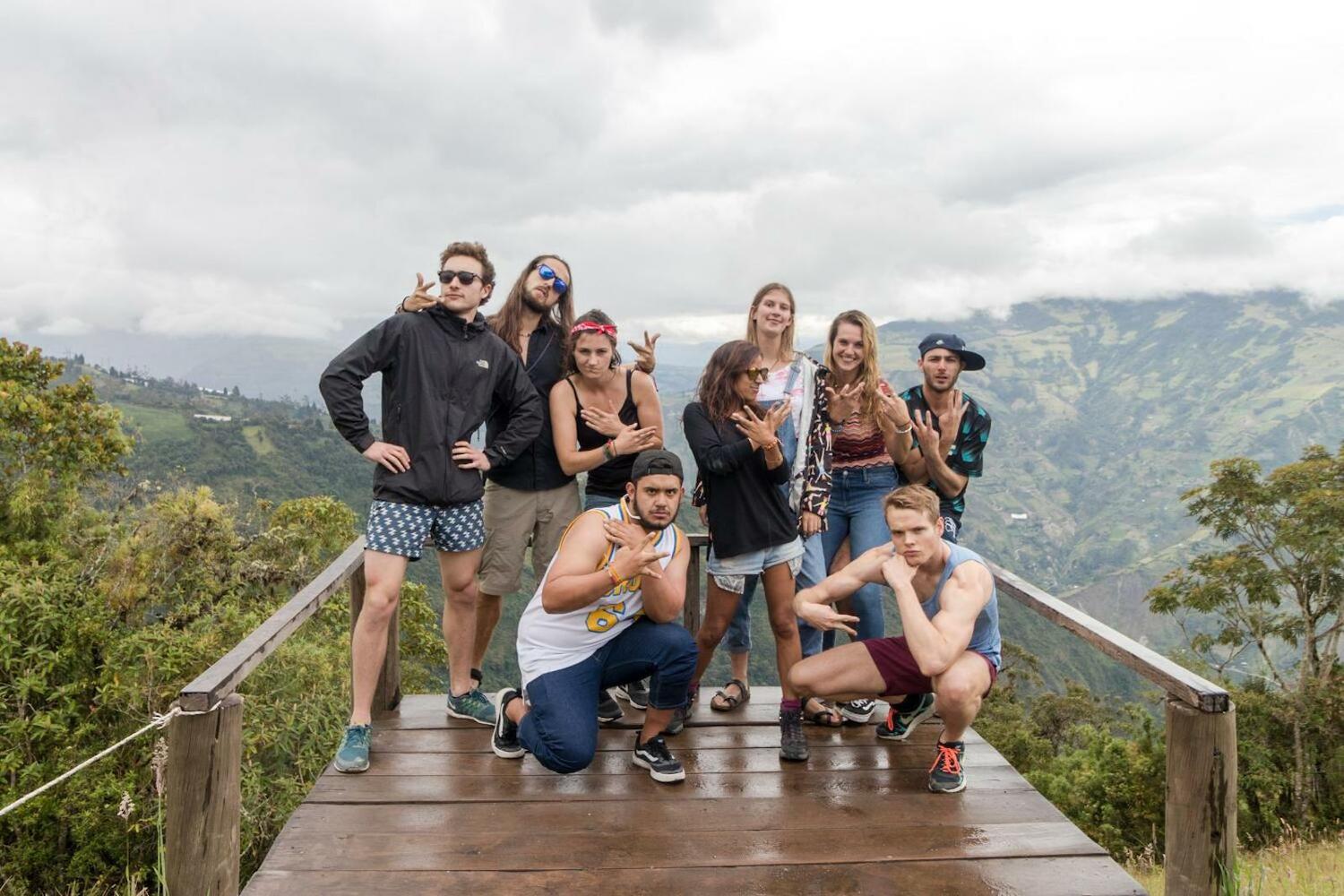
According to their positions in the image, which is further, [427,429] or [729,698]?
[729,698]

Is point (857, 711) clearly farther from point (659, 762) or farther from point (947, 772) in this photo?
point (659, 762)

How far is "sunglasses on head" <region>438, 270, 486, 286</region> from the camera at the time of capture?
3994mm

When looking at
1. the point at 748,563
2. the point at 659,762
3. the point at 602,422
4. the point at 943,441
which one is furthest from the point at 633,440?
the point at 943,441

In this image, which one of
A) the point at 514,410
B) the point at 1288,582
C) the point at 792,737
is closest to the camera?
the point at 792,737

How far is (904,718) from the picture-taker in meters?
4.41

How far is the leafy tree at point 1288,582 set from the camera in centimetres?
2169

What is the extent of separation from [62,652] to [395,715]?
437 inches

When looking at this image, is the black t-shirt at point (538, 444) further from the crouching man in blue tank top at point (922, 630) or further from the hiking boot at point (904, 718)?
the hiking boot at point (904, 718)

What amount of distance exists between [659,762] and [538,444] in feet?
5.33

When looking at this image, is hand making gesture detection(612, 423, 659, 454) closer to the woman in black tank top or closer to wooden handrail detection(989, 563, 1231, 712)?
the woman in black tank top

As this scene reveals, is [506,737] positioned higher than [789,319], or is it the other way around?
[789,319]

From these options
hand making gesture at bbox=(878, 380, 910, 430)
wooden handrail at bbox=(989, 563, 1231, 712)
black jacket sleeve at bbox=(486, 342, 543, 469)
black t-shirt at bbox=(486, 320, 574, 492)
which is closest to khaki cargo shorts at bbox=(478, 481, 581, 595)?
black t-shirt at bbox=(486, 320, 574, 492)

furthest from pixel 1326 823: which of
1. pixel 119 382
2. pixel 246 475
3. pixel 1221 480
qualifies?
pixel 119 382

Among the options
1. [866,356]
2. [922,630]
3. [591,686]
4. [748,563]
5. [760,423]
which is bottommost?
[591,686]
